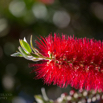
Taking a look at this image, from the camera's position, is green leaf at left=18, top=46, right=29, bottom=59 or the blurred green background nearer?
green leaf at left=18, top=46, right=29, bottom=59

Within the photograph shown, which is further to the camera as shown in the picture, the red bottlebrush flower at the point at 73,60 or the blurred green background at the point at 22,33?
the blurred green background at the point at 22,33

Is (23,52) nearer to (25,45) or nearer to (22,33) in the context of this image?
(25,45)

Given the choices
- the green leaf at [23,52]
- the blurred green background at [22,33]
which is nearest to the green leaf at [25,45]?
the green leaf at [23,52]

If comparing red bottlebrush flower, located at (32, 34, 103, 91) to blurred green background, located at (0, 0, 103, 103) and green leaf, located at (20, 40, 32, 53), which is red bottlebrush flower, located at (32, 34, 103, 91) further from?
blurred green background, located at (0, 0, 103, 103)

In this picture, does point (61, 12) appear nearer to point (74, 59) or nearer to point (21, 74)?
point (21, 74)

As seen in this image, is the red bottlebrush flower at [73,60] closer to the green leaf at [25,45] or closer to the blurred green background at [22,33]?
the green leaf at [25,45]

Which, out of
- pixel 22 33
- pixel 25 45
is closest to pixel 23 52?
pixel 25 45

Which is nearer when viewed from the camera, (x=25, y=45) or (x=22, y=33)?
(x=25, y=45)

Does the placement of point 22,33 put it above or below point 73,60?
above

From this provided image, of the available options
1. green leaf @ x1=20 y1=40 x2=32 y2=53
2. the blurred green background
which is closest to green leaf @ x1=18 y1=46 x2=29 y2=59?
green leaf @ x1=20 y1=40 x2=32 y2=53

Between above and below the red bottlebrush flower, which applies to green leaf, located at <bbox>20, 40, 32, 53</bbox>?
above
